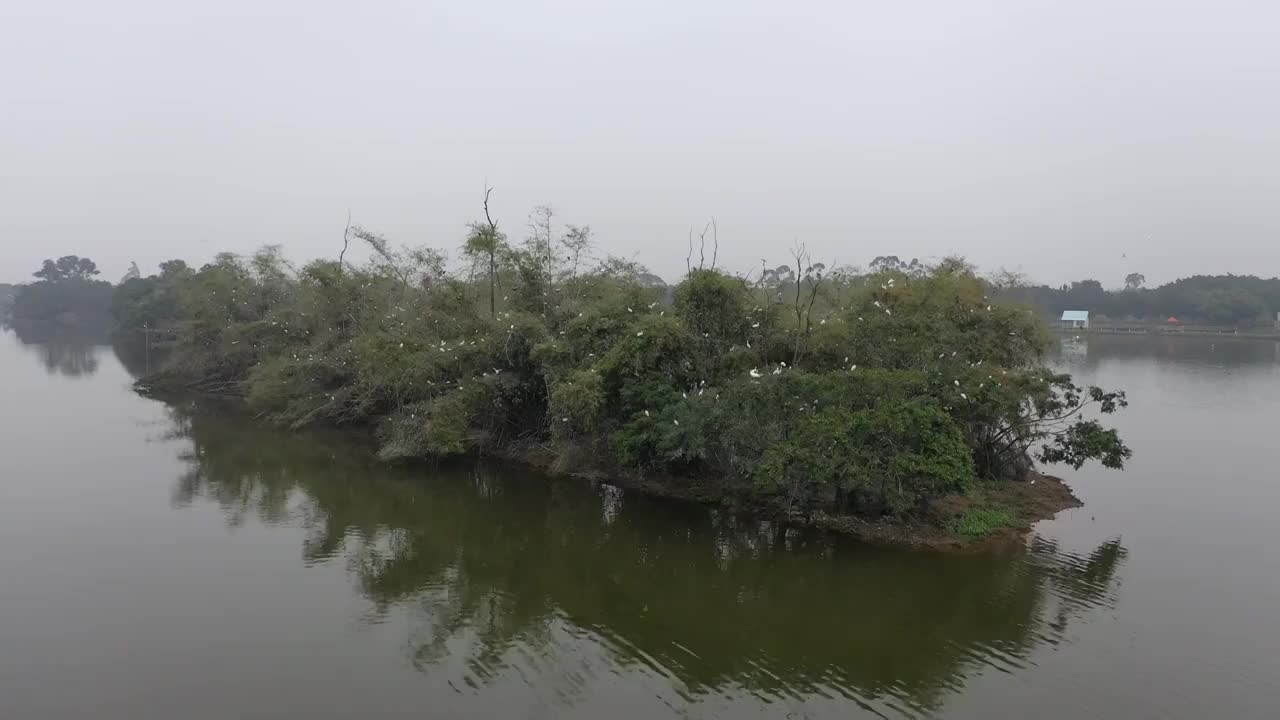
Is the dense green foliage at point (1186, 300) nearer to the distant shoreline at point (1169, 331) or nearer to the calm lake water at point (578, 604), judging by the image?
the distant shoreline at point (1169, 331)

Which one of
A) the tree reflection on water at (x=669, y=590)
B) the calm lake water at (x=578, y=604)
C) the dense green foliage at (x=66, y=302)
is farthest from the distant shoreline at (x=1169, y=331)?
the dense green foliage at (x=66, y=302)

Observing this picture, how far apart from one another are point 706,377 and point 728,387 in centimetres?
172

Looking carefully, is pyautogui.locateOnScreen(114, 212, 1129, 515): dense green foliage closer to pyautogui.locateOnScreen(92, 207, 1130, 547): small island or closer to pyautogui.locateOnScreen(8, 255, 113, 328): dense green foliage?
pyautogui.locateOnScreen(92, 207, 1130, 547): small island

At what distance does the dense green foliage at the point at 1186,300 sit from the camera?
6059 centimetres

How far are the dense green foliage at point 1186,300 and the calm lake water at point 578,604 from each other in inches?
2127

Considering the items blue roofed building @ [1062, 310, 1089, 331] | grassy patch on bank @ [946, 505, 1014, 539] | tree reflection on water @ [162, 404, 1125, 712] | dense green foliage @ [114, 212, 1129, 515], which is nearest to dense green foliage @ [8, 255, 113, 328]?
dense green foliage @ [114, 212, 1129, 515]

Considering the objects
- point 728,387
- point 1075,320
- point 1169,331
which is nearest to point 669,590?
point 728,387

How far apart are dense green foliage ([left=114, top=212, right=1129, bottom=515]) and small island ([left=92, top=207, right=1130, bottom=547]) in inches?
1.9

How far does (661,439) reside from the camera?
13750 mm

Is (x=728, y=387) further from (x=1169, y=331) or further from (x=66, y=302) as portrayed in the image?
(x=66, y=302)

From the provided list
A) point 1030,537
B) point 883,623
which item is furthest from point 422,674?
point 1030,537

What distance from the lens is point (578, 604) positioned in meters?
9.65

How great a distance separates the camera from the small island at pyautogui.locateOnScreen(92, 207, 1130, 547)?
1163 centimetres

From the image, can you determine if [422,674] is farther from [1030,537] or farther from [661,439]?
[1030,537]
